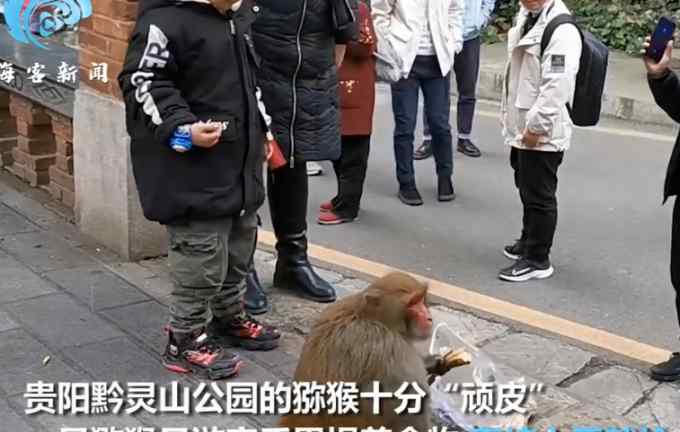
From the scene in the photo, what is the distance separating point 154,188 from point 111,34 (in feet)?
4.75

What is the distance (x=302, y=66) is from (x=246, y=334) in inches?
45.6

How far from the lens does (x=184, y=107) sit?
11.5 feet

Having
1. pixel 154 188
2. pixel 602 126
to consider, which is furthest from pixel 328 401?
pixel 602 126

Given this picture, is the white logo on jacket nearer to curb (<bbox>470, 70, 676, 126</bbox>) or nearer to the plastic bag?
the plastic bag

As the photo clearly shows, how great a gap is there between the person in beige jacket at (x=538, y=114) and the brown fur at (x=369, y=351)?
2364 millimetres

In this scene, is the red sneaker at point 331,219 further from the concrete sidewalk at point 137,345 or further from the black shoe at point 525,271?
the black shoe at point 525,271

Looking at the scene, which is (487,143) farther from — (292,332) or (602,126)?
(292,332)

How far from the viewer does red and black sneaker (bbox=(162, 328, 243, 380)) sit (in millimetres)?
3796

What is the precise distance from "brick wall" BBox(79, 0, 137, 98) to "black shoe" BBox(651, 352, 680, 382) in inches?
107

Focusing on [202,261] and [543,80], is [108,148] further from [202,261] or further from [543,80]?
[543,80]

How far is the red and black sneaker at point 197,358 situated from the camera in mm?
3796

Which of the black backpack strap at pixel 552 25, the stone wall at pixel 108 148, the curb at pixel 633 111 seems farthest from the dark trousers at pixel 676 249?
the curb at pixel 633 111

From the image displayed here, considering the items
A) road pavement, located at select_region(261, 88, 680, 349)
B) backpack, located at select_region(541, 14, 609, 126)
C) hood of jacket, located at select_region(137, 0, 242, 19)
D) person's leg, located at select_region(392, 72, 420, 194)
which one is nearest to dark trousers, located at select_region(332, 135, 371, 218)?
road pavement, located at select_region(261, 88, 680, 349)

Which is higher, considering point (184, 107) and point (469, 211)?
point (184, 107)
